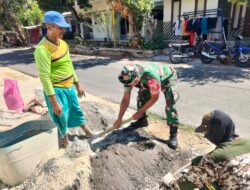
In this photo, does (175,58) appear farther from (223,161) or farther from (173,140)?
(223,161)

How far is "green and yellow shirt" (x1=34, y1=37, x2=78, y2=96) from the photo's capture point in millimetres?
2578

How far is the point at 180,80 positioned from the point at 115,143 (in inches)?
177

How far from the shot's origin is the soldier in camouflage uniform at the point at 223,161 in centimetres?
150

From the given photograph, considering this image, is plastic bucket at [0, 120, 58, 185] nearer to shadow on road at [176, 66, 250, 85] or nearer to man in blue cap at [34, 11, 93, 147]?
man in blue cap at [34, 11, 93, 147]

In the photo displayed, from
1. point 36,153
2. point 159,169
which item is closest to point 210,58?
point 159,169

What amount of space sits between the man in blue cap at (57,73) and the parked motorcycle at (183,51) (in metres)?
7.38

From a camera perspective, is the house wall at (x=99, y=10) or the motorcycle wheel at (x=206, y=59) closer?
the motorcycle wheel at (x=206, y=59)

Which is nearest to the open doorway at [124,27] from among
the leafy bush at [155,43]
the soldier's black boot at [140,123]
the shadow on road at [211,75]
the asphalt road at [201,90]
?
the leafy bush at [155,43]

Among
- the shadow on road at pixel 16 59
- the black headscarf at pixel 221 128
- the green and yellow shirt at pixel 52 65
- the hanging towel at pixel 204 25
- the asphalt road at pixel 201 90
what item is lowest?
the shadow on road at pixel 16 59

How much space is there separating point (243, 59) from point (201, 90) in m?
3.46

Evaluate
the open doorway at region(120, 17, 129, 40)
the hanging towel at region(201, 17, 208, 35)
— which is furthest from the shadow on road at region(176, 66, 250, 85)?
the open doorway at region(120, 17, 129, 40)

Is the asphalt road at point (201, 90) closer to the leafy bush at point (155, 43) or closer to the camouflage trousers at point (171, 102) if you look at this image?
the camouflage trousers at point (171, 102)

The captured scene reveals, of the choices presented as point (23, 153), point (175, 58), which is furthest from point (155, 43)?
point (23, 153)

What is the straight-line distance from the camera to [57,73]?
284 cm
